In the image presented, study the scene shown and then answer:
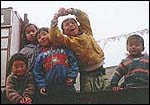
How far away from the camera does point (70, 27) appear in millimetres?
2748

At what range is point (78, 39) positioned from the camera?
2709 millimetres

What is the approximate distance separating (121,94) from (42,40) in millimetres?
631

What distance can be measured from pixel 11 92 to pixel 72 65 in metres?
0.40

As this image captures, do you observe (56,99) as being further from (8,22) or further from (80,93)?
(8,22)

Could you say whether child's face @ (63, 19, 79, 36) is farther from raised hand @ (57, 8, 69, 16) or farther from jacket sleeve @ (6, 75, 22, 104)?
jacket sleeve @ (6, 75, 22, 104)

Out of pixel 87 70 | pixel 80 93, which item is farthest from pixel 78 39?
pixel 80 93

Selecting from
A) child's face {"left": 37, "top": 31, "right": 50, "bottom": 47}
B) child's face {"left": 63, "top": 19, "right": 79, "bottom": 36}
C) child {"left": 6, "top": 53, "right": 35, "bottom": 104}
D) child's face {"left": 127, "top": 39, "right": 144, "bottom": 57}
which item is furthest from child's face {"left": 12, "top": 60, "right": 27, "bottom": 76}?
child's face {"left": 127, "top": 39, "right": 144, "bottom": 57}

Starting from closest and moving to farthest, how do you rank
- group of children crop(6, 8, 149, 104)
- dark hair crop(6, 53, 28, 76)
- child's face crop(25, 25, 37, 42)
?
group of children crop(6, 8, 149, 104)
dark hair crop(6, 53, 28, 76)
child's face crop(25, 25, 37, 42)

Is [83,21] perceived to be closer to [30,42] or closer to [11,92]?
[30,42]

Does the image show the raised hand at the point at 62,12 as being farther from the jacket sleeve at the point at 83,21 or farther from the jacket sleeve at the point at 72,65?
the jacket sleeve at the point at 72,65

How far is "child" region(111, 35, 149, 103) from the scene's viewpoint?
8.09 ft

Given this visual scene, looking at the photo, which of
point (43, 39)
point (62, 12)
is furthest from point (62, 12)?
point (43, 39)

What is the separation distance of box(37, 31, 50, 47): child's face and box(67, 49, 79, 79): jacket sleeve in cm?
16

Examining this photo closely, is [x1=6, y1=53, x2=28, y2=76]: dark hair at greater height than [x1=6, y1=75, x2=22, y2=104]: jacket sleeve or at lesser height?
greater
